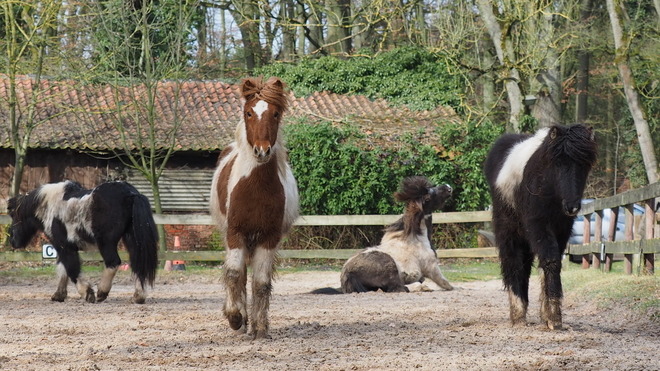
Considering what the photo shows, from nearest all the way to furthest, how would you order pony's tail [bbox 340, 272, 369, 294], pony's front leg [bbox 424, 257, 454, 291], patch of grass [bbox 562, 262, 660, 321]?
patch of grass [bbox 562, 262, 660, 321] → pony's tail [bbox 340, 272, 369, 294] → pony's front leg [bbox 424, 257, 454, 291]

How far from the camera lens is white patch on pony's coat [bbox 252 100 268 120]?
21.1 ft

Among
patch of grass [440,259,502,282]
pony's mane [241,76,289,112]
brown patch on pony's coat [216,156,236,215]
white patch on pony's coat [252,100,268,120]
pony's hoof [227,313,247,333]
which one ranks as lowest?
patch of grass [440,259,502,282]

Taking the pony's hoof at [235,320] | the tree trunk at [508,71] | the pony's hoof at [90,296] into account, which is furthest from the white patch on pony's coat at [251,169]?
the tree trunk at [508,71]

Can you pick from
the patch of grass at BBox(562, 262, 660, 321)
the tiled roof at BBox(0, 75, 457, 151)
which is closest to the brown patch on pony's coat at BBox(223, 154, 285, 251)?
the patch of grass at BBox(562, 262, 660, 321)

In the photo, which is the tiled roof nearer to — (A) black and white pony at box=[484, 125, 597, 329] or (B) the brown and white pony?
(B) the brown and white pony

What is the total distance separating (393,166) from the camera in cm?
2139

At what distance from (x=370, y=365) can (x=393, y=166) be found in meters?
16.3

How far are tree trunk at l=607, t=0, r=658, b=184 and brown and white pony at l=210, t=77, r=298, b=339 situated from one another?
13.1 meters

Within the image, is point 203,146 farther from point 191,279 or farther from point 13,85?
point 191,279

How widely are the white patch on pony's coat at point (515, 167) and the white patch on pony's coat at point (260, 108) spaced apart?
2290mm

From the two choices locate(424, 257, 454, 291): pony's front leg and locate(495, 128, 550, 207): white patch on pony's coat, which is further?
locate(424, 257, 454, 291): pony's front leg

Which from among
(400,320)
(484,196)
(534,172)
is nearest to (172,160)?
(484,196)

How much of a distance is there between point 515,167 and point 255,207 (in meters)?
2.36

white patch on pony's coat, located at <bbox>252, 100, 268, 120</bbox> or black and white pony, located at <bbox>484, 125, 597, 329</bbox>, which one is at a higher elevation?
white patch on pony's coat, located at <bbox>252, 100, 268, 120</bbox>
